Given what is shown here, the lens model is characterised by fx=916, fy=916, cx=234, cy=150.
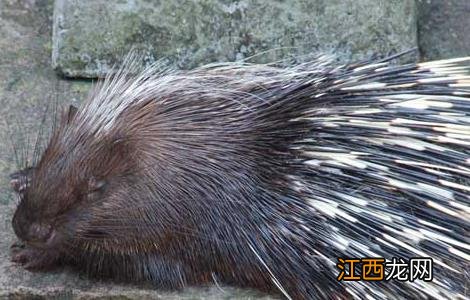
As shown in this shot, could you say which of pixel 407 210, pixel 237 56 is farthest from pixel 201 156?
pixel 237 56

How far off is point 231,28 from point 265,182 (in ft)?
3.03

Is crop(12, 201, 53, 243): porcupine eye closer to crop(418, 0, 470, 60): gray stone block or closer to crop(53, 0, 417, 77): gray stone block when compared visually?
crop(53, 0, 417, 77): gray stone block

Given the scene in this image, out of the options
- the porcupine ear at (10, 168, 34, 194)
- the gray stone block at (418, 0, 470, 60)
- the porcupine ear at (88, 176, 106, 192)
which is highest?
the gray stone block at (418, 0, 470, 60)

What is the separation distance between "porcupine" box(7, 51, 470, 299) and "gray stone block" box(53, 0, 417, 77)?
64cm

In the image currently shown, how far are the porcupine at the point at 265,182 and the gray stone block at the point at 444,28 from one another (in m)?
0.97

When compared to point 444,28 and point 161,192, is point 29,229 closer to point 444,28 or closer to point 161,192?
point 161,192

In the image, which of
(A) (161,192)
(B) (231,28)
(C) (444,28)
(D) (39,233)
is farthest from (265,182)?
(C) (444,28)

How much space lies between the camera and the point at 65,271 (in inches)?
96.6

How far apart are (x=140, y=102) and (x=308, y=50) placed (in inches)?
33.5

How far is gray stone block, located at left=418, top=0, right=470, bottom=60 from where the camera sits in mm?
3400

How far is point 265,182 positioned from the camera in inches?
92.0

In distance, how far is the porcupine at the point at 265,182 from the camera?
219 cm

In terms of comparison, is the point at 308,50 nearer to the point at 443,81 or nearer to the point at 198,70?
the point at 198,70

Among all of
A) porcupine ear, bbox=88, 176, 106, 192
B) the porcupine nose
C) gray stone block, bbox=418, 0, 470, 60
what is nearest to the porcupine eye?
the porcupine nose
